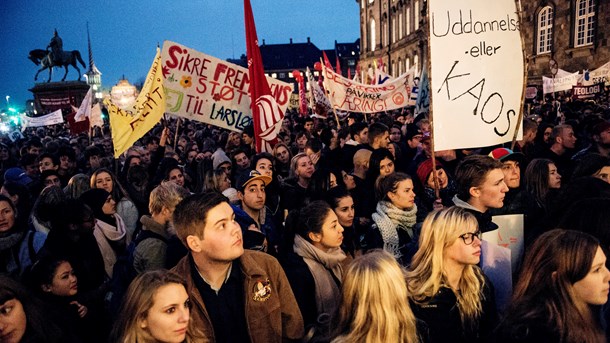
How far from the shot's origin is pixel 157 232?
3727 millimetres

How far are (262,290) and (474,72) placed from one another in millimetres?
2727

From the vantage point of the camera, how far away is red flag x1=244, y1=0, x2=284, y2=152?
6672 millimetres

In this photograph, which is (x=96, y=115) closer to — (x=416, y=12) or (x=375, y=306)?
(x=375, y=306)

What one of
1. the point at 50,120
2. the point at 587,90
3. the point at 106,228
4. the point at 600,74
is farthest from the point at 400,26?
the point at 106,228

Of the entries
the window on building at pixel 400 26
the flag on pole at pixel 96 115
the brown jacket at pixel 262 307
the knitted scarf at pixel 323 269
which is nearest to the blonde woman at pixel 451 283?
the knitted scarf at pixel 323 269

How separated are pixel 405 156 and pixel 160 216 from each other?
5.80 meters

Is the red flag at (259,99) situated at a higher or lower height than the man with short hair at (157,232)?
higher

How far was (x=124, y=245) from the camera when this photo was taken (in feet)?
15.8

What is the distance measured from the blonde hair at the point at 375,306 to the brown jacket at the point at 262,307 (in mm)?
468

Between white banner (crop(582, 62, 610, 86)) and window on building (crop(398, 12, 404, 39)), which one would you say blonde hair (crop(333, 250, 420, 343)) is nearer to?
white banner (crop(582, 62, 610, 86))

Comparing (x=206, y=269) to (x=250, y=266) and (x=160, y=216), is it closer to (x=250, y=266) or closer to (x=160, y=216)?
(x=250, y=266)

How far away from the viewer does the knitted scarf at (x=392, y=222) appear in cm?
401

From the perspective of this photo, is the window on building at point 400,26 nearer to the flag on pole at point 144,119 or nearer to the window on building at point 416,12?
the window on building at point 416,12

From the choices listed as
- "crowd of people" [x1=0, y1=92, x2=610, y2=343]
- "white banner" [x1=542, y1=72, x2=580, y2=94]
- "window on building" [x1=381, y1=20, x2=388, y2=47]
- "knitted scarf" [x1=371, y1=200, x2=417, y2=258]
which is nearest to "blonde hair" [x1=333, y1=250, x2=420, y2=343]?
"crowd of people" [x1=0, y1=92, x2=610, y2=343]
